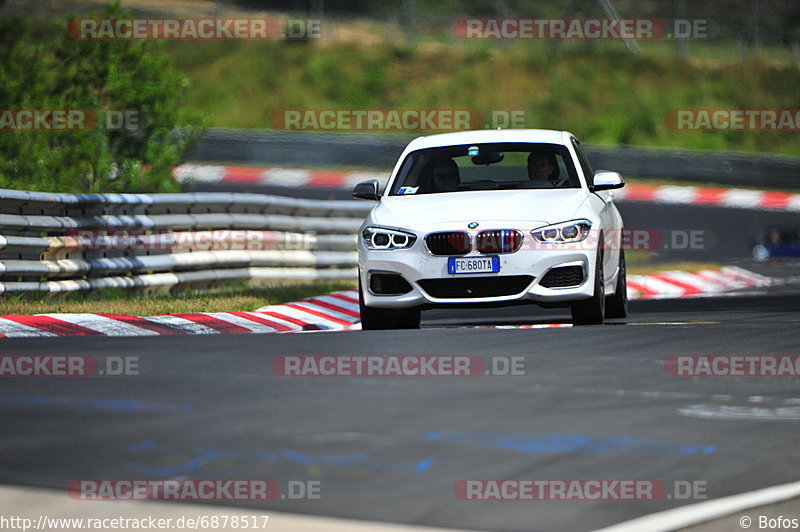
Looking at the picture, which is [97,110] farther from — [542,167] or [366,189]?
[542,167]

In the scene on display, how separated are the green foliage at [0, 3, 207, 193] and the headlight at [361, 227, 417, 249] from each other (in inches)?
244

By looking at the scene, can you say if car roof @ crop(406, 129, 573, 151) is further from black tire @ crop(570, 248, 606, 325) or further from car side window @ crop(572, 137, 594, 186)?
black tire @ crop(570, 248, 606, 325)

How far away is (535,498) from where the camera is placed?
505 centimetres

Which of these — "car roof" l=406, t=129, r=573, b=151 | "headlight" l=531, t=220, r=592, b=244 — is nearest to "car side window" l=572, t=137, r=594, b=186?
"car roof" l=406, t=129, r=573, b=151

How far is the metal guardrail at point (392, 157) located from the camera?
30891 mm

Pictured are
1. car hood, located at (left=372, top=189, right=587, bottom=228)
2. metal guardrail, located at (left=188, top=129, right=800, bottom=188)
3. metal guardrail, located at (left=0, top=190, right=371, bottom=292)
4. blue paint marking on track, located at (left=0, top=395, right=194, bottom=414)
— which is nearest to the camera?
blue paint marking on track, located at (left=0, top=395, right=194, bottom=414)

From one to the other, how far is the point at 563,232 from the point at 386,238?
1.33 m

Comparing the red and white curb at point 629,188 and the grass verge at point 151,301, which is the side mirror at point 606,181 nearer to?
the grass verge at point 151,301

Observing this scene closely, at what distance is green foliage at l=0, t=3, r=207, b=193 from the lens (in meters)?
16.4

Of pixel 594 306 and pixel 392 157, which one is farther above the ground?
pixel 392 157

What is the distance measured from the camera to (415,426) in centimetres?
628

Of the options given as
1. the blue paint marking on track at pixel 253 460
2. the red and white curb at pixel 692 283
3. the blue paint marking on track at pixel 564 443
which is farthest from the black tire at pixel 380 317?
the red and white curb at pixel 692 283

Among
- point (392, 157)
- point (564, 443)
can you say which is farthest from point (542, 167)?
point (392, 157)

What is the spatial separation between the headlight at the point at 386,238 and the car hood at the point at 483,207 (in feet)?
0.22
